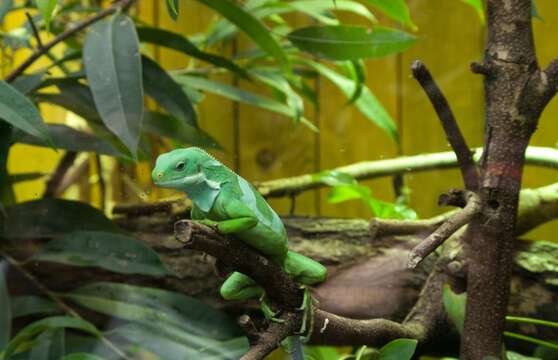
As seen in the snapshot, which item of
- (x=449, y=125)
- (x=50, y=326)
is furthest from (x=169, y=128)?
(x=449, y=125)

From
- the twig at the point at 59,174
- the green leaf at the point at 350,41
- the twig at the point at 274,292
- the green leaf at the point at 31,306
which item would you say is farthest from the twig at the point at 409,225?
the twig at the point at 59,174

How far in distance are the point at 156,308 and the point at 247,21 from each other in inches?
15.3

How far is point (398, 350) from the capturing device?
0.63 meters

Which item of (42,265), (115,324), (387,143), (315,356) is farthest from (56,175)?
(315,356)

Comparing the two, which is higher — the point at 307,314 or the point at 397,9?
the point at 397,9

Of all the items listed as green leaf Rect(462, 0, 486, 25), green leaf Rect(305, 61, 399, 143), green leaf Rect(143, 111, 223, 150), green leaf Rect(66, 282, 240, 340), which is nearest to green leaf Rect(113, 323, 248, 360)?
green leaf Rect(66, 282, 240, 340)

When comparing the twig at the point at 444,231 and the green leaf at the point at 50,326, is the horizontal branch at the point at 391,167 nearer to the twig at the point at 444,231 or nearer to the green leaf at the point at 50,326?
the twig at the point at 444,231

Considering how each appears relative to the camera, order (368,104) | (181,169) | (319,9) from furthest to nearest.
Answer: (319,9), (368,104), (181,169)

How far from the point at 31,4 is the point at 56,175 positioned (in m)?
0.27

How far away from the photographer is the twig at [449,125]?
2.21ft

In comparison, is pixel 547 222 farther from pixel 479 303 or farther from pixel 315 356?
pixel 315 356

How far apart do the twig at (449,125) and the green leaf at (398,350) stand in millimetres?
169

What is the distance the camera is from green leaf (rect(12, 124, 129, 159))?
3.12 feet

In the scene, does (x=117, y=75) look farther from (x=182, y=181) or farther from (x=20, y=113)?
(x=182, y=181)
